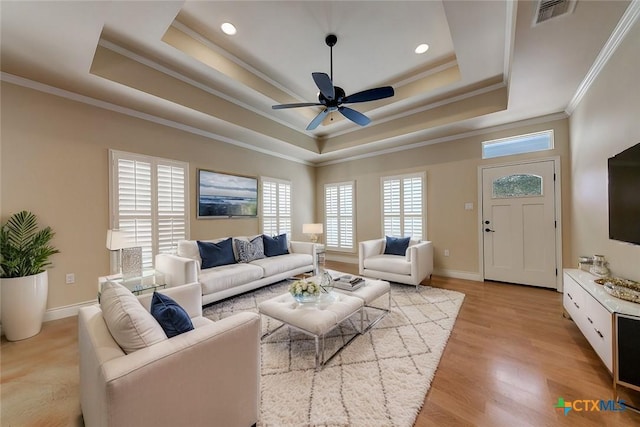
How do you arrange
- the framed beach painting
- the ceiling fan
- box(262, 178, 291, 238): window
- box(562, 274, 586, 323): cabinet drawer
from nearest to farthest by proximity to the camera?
1. box(562, 274, 586, 323): cabinet drawer
2. the ceiling fan
3. the framed beach painting
4. box(262, 178, 291, 238): window

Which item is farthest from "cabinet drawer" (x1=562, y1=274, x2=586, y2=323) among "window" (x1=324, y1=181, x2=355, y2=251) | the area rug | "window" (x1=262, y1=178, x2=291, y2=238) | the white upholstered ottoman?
"window" (x1=262, y1=178, x2=291, y2=238)

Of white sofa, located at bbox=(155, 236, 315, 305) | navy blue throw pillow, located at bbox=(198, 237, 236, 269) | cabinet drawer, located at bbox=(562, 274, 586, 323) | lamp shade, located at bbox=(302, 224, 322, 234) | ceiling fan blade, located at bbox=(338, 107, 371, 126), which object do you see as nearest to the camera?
cabinet drawer, located at bbox=(562, 274, 586, 323)

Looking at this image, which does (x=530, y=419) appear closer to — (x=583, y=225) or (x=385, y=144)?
(x=583, y=225)

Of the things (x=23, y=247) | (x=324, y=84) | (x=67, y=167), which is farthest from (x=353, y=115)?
(x=23, y=247)

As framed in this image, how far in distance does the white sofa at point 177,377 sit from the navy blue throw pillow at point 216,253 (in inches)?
80.1

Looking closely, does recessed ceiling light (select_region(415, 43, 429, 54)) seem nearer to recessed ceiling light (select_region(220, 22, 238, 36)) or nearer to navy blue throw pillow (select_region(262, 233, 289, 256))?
recessed ceiling light (select_region(220, 22, 238, 36))

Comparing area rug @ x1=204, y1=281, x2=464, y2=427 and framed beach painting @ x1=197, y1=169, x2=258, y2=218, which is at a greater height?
framed beach painting @ x1=197, y1=169, x2=258, y2=218

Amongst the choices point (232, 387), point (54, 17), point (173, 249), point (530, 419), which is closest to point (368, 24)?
point (54, 17)

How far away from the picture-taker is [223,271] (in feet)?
10.8

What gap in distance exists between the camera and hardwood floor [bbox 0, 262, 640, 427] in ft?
4.92

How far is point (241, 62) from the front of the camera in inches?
133

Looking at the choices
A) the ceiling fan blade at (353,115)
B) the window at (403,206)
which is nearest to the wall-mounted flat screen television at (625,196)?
the ceiling fan blade at (353,115)

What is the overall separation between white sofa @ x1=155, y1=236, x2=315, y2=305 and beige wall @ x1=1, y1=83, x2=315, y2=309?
0.82 metres

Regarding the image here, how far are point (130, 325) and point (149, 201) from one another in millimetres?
3021
